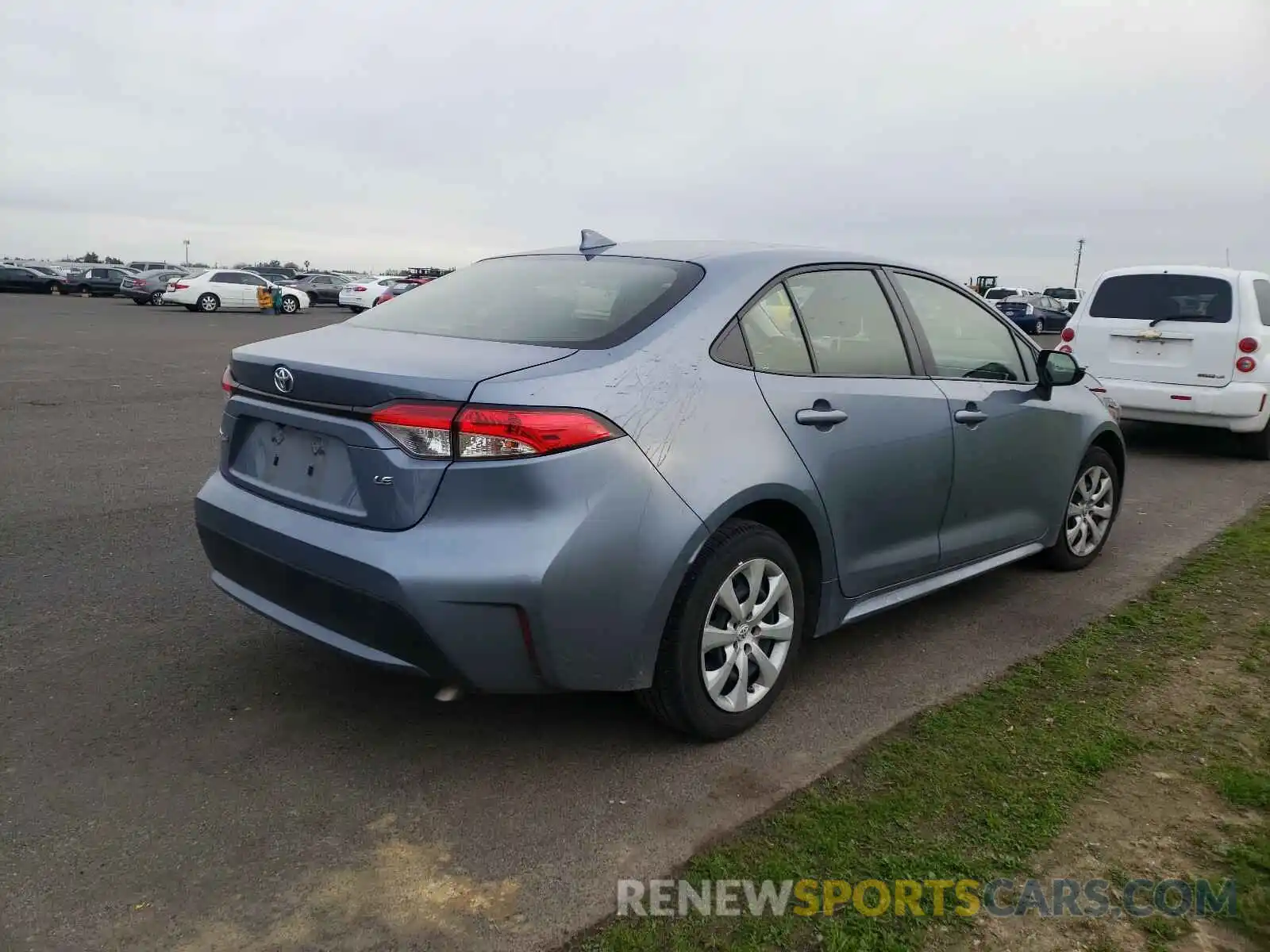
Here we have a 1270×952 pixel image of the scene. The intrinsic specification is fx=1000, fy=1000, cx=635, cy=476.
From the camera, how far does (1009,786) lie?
10.0ft

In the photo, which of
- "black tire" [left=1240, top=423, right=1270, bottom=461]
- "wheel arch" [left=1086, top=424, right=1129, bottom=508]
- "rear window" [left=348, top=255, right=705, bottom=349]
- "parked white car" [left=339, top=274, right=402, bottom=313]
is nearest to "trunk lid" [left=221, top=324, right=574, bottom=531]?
"rear window" [left=348, top=255, right=705, bottom=349]

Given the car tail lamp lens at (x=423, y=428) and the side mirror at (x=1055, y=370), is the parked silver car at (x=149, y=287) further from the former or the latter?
the car tail lamp lens at (x=423, y=428)

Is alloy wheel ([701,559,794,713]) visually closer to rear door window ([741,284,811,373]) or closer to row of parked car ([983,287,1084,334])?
rear door window ([741,284,811,373])

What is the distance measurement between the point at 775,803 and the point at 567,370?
1418 mm

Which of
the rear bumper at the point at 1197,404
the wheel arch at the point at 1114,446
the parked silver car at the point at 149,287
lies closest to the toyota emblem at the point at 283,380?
the wheel arch at the point at 1114,446

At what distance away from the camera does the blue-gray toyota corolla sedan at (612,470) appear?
9.13 feet

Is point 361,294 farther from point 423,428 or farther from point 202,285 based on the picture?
point 423,428

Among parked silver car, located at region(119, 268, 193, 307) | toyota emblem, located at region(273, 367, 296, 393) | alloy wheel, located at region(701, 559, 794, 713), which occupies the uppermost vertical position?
parked silver car, located at region(119, 268, 193, 307)

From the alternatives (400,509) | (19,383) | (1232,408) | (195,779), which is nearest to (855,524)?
(400,509)

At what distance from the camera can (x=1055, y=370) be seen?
188 inches

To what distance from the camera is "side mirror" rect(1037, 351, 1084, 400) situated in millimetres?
4770

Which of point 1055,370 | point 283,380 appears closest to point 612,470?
point 283,380

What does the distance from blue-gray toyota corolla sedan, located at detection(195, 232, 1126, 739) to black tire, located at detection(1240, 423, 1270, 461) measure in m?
6.31

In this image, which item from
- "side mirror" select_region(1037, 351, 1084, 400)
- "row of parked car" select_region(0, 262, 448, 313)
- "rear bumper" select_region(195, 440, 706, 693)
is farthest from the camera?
"row of parked car" select_region(0, 262, 448, 313)
